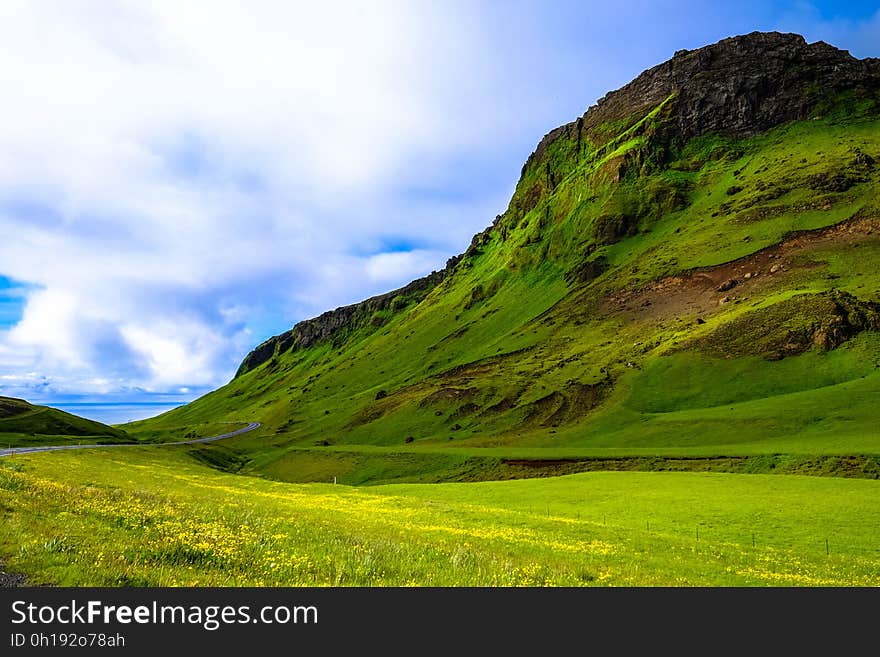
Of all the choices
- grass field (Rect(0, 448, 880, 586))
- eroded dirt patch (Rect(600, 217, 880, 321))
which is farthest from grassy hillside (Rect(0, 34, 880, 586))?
eroded dirt patch (Rect(600, 217, 880, 321))

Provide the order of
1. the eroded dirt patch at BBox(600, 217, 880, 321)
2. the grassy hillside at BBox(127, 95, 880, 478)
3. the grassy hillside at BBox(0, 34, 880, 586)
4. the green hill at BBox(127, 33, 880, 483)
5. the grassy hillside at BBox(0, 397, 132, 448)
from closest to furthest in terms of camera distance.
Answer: the grassy hillside at BBox(0, 34, 880, 586)
the green hill at BBox(127, 33, 880, 483)
the grassy hillside at BBox(127, 95, 880, 478)
the grassy hillside at BBox(0, 397, 132, 448)
the eroded dirt patch at BBox(600, 217, 880, 321)

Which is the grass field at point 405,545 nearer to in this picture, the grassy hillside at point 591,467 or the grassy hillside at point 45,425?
the grassy hillside at point 591,467

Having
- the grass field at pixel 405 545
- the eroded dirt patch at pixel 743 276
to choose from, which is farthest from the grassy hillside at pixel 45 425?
the eroded dirt patch at pixel 743 276

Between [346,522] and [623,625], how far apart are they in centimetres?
1904

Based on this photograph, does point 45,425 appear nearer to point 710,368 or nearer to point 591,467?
point 591,467

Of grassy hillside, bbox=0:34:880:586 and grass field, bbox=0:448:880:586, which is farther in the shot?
grassy hillside, bbox=0:34:880:586

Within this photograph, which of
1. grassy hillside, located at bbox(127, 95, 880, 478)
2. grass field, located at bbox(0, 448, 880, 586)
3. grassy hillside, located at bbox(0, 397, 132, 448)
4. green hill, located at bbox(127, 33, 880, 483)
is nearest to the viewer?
grass field, located at bbox(0, 448, 880, 586)

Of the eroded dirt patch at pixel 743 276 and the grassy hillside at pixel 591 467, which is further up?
the eroded dirt patch at pixel 743 276

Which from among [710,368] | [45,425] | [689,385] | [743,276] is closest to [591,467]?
[689,385]

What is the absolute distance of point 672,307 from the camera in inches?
6880

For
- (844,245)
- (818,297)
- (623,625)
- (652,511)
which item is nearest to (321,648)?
(623,625)

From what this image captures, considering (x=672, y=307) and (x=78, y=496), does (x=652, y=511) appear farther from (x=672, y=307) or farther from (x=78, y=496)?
(x=672, y=307)

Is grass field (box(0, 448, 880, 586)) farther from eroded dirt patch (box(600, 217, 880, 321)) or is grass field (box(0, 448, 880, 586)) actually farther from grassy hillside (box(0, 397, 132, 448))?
grassy hillside (box(0, 397, 132, 448))

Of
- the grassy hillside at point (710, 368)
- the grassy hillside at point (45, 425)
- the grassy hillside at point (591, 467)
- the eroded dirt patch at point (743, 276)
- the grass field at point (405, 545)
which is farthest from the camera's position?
the eroded dirt patch at point (743, 276)
